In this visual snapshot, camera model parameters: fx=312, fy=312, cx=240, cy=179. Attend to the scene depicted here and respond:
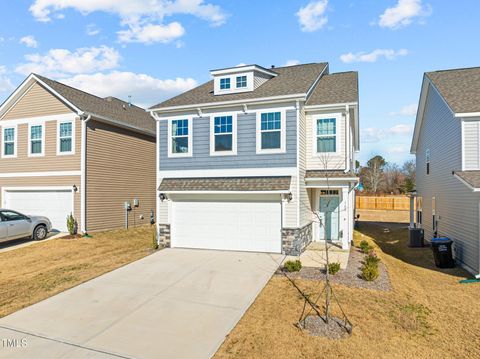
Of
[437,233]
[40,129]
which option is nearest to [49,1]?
[40,129]

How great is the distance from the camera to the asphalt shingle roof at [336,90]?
1249 centimetres

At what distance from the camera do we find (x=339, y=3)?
1151 cm

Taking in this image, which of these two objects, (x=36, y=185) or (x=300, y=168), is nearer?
(x=300, y=168)

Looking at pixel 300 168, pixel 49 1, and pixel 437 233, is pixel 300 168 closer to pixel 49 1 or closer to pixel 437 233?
pixel 437 233

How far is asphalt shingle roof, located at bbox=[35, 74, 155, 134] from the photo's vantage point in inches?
653

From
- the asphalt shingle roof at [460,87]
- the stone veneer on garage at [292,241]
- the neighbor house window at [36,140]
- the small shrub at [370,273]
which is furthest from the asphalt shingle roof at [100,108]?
the asphalt shingle roof at [460,87]

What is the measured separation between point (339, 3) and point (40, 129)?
1601 centimetres

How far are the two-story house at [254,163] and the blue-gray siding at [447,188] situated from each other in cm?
376

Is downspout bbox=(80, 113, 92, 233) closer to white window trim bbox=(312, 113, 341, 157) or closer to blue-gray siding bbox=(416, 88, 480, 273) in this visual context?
white window trim bbox=(312, 113, 341, 157)

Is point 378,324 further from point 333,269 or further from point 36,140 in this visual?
point 36,140

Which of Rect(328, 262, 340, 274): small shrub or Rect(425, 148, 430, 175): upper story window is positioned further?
Rect(425, 148, 430, 175): upper story window

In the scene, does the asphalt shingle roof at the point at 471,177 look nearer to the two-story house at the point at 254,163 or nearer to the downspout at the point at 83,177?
the two-story house at the point at 254,163

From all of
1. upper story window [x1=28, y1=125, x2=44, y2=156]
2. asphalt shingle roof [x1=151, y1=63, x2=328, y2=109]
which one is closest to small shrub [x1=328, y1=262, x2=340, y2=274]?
asphalt shingle roof [x1=151, y1=63, x2=328, y2=109]

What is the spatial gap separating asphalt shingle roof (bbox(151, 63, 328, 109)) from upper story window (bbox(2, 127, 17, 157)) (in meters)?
9.85
